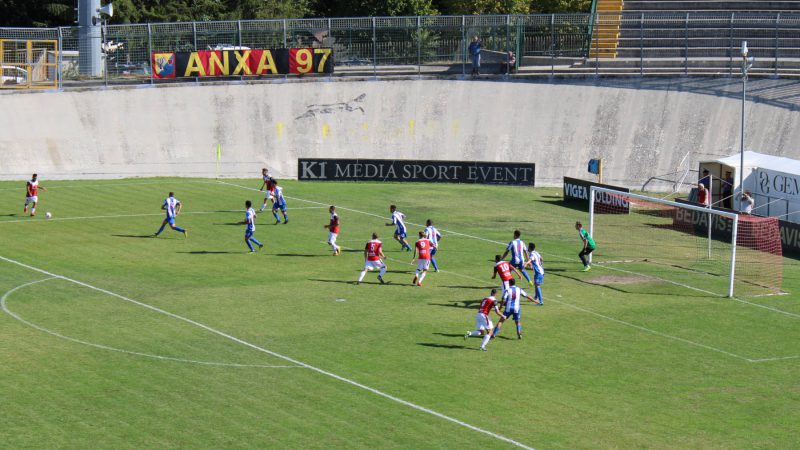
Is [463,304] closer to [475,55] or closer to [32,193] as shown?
[32,193]

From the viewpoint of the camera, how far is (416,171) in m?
59.9

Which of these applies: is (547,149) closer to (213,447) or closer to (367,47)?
(367,47)

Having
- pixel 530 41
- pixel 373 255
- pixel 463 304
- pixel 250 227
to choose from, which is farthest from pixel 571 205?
pixel 463 304

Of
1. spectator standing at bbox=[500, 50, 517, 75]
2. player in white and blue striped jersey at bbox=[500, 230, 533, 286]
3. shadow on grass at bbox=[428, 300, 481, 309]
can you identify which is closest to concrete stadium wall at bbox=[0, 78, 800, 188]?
spectator standing at bbox=[500, 50, 517, 75]

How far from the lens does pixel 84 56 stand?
61.3 meters

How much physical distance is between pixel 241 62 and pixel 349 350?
1433 inches

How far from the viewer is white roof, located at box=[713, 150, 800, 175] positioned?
49.9 meters

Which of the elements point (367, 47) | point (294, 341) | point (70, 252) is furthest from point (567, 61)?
point (294, 341)

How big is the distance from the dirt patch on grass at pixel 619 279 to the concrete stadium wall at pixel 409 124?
22427 mm

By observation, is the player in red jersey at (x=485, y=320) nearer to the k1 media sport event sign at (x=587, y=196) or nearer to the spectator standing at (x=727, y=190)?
the k1 media sport event sign at (x=587, y=196)

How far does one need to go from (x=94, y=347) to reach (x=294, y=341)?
205 inches

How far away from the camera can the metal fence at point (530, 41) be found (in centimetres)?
6362

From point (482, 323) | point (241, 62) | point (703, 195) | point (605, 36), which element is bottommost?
point (482, 323)

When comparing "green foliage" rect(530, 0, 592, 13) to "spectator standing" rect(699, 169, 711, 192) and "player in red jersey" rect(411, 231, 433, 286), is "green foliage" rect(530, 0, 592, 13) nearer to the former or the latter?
"spectator standing" rect(699, 169, 711, 192)
